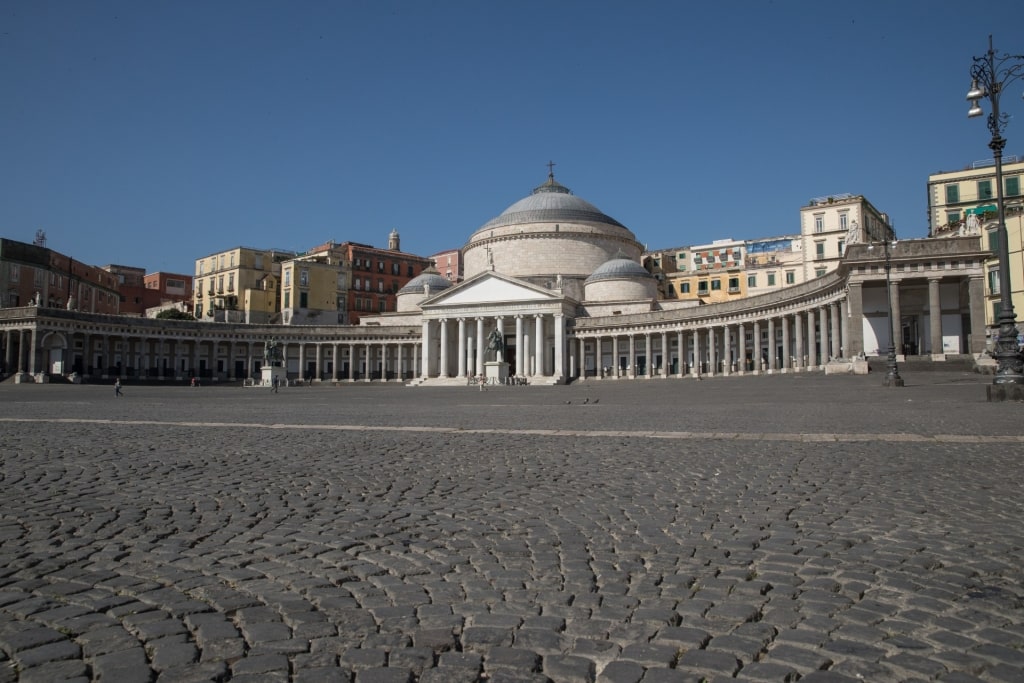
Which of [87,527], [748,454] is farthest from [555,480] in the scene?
[87,527]

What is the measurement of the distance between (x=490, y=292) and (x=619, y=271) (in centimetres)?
1367

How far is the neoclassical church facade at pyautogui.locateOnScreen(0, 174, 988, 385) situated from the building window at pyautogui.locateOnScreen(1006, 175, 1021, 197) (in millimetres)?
19392

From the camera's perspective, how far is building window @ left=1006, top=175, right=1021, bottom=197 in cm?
5744

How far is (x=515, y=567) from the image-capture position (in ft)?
14.0

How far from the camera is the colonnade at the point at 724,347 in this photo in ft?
160

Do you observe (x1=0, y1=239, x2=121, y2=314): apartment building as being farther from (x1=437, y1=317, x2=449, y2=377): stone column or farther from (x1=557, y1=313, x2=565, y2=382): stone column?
(x1=557, y1=313, x2=565, y2=382): stone column

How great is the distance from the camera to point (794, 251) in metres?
81.2

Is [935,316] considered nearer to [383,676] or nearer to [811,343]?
[811,343]

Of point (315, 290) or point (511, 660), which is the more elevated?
point (315, 290)

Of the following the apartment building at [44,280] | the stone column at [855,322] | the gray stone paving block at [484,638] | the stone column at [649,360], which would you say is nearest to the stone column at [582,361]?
the stone column at [649,360]

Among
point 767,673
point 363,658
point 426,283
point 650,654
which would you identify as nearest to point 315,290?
point 426,283

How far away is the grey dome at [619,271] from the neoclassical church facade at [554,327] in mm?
147

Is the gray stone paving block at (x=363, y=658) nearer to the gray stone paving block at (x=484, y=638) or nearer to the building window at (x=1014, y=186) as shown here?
the gray stone paving block at (x=484, y=638)

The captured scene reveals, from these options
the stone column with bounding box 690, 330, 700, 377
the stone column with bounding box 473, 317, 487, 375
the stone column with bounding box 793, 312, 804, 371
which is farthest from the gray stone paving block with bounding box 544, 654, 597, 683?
the stone column with bounding box 473, 317, 487, 375
